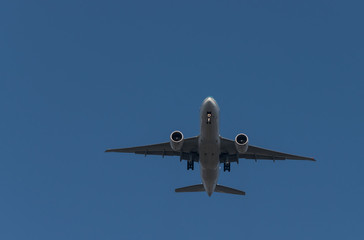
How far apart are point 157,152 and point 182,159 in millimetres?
2268

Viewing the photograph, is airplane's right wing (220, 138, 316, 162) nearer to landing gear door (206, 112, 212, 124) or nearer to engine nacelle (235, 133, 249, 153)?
engine nacelle (235, 133, 249, 153)

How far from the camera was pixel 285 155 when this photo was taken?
3903cm

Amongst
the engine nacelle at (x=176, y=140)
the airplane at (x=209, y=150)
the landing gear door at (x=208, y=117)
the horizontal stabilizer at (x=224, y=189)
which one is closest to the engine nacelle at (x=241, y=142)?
the airplane at (x=209, y=150)

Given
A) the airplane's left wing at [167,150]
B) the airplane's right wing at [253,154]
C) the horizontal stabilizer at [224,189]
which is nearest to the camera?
the airplane's left wing at [167,150]

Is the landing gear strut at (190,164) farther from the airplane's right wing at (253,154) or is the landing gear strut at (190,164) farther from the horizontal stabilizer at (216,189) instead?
the airplane's right wing at (253,154)

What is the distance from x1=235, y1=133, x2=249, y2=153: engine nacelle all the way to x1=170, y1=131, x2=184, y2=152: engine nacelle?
384 centimetres

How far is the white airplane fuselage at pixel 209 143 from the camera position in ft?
106

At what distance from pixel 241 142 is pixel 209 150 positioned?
2336mm

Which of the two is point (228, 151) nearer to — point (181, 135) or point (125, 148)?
point (181, 135)

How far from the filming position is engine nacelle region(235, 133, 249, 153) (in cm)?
3434

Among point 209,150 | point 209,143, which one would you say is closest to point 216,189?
point 209,150

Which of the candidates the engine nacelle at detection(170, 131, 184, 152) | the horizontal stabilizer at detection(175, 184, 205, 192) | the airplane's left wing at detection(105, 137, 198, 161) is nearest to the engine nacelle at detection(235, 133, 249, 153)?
the airplane's left wing at detection(105, 137, 198, 161)

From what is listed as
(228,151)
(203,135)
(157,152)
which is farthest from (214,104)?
(157,152)

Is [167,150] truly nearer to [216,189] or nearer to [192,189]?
[192,189]
